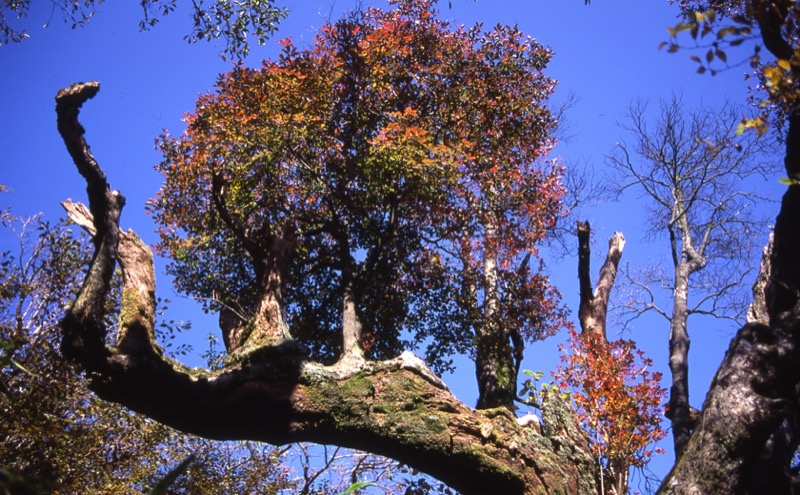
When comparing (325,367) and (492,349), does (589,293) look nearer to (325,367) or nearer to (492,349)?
(492,349)

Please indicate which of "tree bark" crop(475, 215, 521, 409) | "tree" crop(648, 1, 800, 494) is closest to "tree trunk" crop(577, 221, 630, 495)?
"tree bark" crop(475, 215, 521, 409)

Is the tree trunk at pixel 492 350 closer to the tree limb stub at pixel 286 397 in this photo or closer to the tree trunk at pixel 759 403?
the tree limb stub at pixel 286 397

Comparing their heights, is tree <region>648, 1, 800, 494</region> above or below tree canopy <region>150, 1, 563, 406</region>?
below

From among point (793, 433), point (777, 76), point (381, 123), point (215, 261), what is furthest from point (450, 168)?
point (777, 76)

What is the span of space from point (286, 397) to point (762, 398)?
4.51 meters

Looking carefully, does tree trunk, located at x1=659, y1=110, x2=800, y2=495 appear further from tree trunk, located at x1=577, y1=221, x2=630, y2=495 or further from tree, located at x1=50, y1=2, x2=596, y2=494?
tree trunk, located at x1=577, y1=221, x2=630, y2=495

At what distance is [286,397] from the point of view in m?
6.71

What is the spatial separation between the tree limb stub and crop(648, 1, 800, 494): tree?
1.67 m

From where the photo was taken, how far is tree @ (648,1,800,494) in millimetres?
5543

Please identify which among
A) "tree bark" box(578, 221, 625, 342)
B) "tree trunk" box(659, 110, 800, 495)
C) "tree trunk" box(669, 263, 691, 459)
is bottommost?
"tree trunk" box(659, 110, 800, 495)

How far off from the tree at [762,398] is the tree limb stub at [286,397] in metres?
1.67

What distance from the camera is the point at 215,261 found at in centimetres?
1021

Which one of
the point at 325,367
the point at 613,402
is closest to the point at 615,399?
the point at 613,402

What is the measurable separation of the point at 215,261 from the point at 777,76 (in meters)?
8.44
